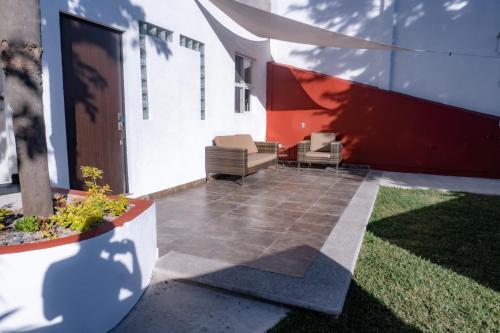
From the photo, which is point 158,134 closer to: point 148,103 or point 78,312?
point 148,103

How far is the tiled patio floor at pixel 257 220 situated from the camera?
3.22 m

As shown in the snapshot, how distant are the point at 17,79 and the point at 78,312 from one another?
1.42 m

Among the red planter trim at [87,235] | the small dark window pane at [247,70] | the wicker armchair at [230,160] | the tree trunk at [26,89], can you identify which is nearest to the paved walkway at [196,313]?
the red planter trim at [87,235]

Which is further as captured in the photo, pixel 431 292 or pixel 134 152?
pixel 134 152

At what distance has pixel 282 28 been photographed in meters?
6.20

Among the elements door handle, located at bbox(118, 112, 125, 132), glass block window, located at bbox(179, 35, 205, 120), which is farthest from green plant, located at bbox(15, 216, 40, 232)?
glass block window, located at bbox(179, 35, 205, 120)

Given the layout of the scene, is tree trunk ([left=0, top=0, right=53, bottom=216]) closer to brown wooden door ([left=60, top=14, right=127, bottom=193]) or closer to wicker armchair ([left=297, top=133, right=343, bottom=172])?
brown wooden door ([left=60, top=14, right=127, bottom=193])

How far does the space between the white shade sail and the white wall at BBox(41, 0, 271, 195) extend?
2.06ft

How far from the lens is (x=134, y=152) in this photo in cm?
477

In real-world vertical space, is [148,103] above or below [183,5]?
below

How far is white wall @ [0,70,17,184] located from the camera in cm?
333

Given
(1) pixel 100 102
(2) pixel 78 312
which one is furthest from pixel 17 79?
(1) pixel 100 102

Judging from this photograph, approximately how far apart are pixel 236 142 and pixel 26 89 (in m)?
5.23

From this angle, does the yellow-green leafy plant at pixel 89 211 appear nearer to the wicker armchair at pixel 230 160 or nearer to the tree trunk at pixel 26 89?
the tree trunk at pixel 26 89
